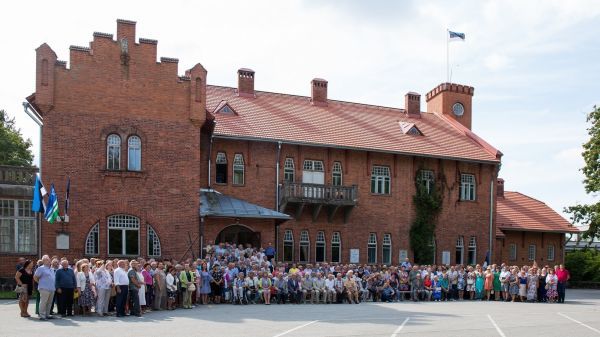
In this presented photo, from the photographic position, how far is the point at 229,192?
32.0 meters

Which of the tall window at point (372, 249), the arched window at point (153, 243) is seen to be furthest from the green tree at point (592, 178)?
the arched window at point (153, 243)

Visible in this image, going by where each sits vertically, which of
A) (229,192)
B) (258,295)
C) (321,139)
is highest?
(321,139)

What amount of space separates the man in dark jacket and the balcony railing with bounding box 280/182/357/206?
608 inches

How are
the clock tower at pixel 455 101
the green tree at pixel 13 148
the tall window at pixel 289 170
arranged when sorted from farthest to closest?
the green tree at pixel 13 148 → the clock tower at pixel 455 101 → the tall window at pixel 289 170

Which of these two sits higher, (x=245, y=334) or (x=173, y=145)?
(x=173, y=145)

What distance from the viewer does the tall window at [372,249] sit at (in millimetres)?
35344

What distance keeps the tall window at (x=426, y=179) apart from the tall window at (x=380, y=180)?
2.03 meters

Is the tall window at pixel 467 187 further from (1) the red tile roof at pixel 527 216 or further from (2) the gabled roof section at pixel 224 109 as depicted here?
(2) the gabled roof section at pixel 224 109

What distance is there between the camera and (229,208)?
29.0 m

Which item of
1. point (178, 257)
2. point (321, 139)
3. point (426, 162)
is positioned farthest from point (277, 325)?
point (426, 162)

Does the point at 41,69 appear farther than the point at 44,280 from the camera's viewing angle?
Yes

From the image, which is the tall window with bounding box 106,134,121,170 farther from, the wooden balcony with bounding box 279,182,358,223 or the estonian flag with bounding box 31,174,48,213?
the wooden balcony with bounding box 279,182,358,223

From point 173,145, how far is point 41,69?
5.56 meters

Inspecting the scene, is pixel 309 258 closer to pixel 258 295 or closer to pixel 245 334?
pixel 258 295
